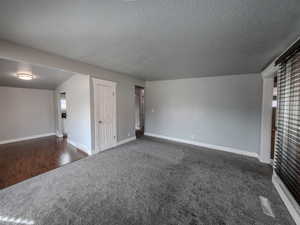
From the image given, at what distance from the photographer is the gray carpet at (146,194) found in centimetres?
151

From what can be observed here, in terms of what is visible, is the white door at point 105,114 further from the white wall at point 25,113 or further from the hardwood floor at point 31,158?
the white wall at point 25,113

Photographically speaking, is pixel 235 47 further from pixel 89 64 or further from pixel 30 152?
pixel 30 152

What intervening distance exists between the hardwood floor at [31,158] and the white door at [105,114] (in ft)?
2.06

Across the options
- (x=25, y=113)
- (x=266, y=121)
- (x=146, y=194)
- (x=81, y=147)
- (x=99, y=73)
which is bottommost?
(x=146, y=194)

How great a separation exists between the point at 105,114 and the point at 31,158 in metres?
2.12

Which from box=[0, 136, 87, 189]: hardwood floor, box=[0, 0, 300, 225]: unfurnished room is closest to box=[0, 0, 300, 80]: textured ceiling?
box=[0, 0, 300, 225]: unfurnished room

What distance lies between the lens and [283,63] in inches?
80.0

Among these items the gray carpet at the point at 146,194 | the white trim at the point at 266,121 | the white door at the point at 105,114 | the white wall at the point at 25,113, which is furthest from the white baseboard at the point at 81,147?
the white trim at the point at 266,121

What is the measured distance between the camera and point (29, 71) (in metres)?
3.29

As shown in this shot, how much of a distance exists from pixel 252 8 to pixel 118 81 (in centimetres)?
346

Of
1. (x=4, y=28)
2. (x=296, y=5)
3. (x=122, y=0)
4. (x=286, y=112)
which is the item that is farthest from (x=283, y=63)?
(x=4, y=28)

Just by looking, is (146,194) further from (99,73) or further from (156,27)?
(99,73)

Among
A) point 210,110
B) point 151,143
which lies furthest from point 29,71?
point 210,110

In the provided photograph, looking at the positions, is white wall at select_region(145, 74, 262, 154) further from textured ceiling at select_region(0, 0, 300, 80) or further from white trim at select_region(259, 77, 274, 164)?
textured ceiling at select_region(0, 0, 300, 80)
